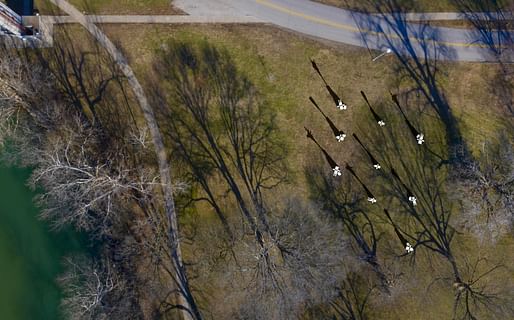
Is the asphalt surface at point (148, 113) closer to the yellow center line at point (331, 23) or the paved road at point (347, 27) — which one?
the paved road at point (347, 27)

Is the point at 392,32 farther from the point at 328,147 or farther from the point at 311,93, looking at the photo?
the point at 328,147

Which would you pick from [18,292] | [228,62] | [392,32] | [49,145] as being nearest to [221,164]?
[228,62]

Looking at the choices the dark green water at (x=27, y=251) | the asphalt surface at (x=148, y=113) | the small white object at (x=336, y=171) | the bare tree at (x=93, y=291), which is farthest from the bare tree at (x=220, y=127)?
the dark green water at (x=27, y=251)

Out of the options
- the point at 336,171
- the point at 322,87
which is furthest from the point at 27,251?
the point at 322,87

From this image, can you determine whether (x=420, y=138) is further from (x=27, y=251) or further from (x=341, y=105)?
(x=27, y=251)

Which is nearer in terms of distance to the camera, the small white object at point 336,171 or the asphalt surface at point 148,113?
the small white object at point 336,171
